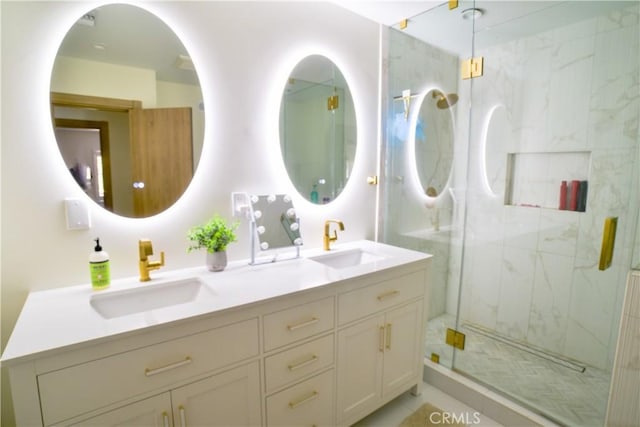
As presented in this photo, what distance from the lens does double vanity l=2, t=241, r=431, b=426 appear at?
3.06 ft

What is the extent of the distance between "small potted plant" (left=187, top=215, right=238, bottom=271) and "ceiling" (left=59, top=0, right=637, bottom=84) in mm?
715

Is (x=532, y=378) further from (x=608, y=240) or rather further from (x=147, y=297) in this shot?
(x=147, y=297)

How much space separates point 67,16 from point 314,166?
1.33 metres

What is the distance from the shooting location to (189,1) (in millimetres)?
1520

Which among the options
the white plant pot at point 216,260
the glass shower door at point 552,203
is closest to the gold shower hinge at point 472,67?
the glass shower door at point 552,203

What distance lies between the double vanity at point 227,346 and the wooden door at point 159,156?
1.18ft

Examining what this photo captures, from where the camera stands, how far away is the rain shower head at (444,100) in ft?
8.16

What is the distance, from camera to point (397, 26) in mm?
2326

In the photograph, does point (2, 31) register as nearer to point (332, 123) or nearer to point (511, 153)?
point (332, 123)

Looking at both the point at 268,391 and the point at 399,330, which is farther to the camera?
the point at 399,330

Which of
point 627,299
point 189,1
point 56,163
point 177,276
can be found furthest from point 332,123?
point 627,299

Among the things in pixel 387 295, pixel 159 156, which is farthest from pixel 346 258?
pixel 159 156

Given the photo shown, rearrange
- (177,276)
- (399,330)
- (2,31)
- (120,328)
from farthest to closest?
(399,330), (177,276), (2,31), (120,328)

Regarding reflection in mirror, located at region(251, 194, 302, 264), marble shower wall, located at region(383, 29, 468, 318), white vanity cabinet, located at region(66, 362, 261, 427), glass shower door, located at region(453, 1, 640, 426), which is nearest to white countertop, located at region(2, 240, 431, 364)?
reflection in mirror, located at region(251, 194, 302, 264)
